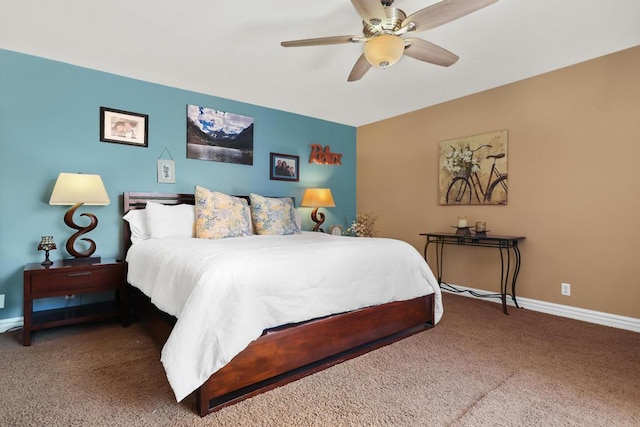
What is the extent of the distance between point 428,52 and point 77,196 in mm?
3039

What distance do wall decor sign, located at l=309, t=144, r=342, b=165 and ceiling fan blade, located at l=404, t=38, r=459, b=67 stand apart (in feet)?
8.45

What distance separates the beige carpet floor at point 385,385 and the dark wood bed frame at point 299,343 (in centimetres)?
8

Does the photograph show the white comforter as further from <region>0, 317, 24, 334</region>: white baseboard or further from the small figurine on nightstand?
<region>0, 317, 24, 334</region>: white baseboard

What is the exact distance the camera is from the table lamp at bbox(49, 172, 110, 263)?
2.73 m

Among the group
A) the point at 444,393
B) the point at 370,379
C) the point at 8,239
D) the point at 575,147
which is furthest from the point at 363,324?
the point at 8,239

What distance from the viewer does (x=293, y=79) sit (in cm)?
350

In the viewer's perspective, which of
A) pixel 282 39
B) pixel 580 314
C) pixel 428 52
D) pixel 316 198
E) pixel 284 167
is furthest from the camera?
pixel 284 167

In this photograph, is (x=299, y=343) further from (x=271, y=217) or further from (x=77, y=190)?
(x=77, y=190)

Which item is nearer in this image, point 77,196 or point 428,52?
point 428,52

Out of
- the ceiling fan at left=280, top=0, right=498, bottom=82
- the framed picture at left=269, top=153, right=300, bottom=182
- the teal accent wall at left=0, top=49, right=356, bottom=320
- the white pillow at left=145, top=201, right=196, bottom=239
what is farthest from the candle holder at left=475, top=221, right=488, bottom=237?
the white pillow at left=145, top=201, right=196, bottom=239

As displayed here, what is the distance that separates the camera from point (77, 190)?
9.11ft

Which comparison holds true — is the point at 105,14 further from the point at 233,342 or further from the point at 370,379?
the point at 370,379

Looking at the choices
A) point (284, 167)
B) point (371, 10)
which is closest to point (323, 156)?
point (284, 167)

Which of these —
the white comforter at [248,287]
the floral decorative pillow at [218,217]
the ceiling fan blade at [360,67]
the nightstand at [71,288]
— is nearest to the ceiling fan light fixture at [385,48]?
the ceiling fan blade at [360,67]
